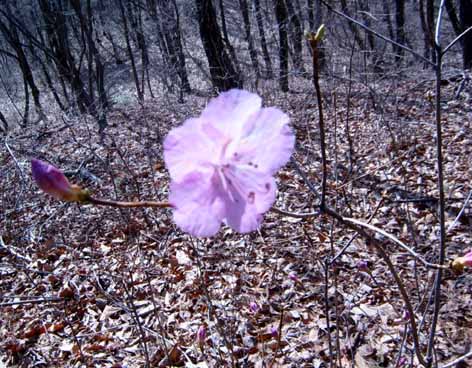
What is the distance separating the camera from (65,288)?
338 cm

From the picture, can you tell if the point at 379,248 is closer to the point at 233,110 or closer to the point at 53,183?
the point at 233,110

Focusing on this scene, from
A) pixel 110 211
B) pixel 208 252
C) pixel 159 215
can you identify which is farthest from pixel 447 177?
pixel 110 211

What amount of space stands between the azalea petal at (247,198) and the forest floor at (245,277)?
31.7 inches

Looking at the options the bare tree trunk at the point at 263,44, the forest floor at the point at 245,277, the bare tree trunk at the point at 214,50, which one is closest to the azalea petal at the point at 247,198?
the forest floor at the point at 245,277

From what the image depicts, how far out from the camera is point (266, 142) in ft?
3.14

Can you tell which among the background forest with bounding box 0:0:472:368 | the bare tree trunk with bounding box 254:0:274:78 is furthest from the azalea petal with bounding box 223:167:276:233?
the bare tree trunk with bounding box 254:0:274:78

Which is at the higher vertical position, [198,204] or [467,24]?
[467,24]

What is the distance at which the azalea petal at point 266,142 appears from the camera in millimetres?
928

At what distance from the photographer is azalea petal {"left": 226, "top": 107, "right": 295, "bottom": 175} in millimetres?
928

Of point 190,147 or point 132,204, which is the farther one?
point 190,147

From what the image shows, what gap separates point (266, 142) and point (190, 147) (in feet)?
0.58

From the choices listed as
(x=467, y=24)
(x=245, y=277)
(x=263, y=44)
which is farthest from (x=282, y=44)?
(x=245, y=277)

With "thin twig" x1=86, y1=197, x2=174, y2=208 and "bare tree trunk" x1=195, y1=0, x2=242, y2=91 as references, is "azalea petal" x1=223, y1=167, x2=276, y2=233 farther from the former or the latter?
"bare tree trunk" x1=195, y1=0, x2=242, y2=91

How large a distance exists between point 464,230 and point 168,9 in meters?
7.58
